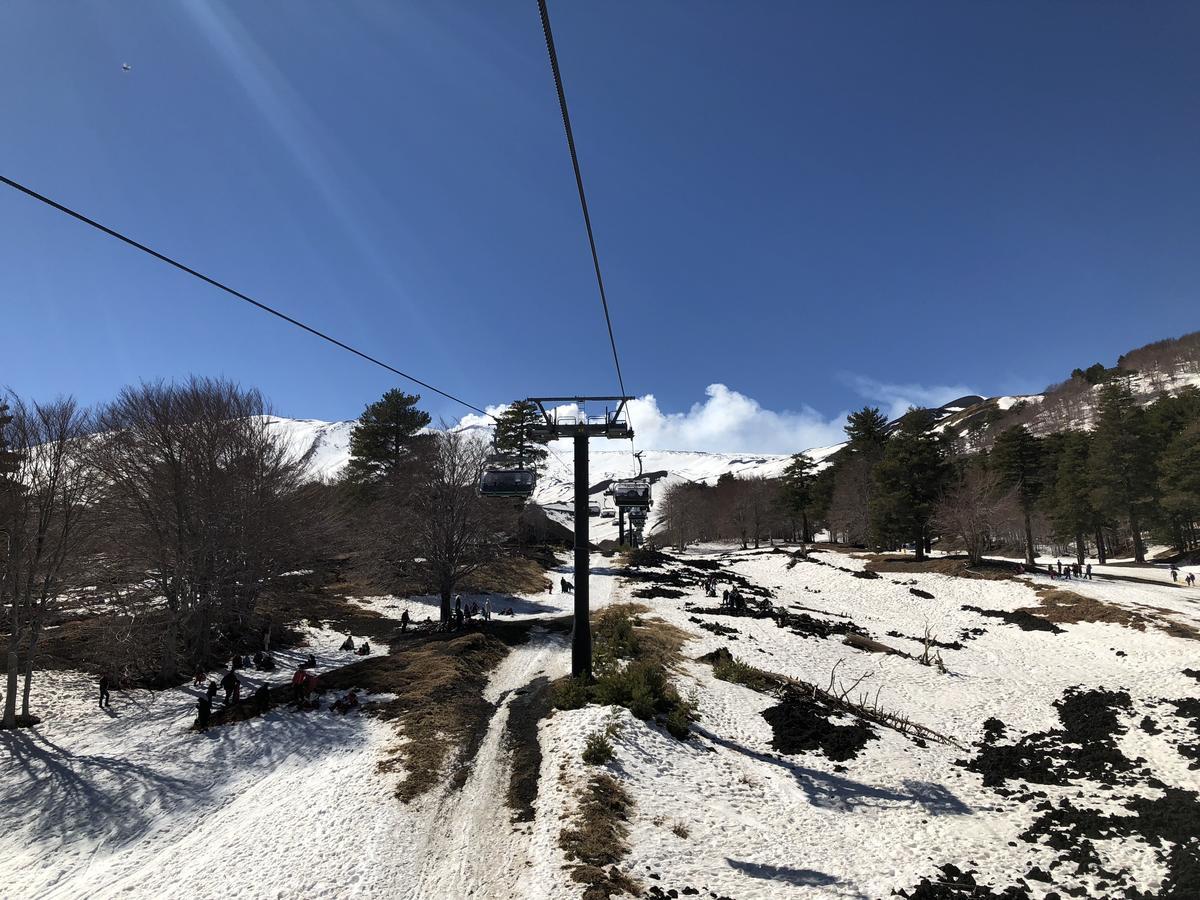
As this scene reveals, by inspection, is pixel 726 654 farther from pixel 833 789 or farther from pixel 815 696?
pixel 833 789

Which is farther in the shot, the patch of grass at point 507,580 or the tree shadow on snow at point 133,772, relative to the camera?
the patch of grass at point 507,580

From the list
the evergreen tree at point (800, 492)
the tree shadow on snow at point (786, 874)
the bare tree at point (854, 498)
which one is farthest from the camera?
the evergreen tree at point (800, 492)

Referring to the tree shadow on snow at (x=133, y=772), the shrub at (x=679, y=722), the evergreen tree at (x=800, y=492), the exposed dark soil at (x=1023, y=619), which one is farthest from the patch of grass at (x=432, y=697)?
the evergreen tree at (x=800, y=492)

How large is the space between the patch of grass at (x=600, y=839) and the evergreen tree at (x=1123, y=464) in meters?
61.8

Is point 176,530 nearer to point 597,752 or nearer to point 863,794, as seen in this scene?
point 597,752

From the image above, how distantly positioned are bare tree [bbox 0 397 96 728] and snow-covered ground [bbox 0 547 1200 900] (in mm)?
3586

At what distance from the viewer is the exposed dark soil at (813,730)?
15.3 metres

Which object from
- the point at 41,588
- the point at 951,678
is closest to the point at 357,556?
the point at 41,588

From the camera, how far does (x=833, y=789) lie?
13070mm

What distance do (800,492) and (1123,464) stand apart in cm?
3852

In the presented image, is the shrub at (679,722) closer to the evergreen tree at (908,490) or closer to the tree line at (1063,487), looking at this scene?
the tree line at (1063,487)

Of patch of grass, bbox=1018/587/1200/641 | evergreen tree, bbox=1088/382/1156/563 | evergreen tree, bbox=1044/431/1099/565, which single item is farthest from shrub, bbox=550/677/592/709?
evergreen tree, bbox=1044/431/1099/565

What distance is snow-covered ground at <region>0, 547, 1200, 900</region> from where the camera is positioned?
30.1 feet

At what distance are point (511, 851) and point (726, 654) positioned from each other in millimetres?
15526
